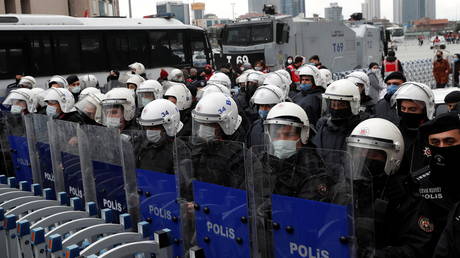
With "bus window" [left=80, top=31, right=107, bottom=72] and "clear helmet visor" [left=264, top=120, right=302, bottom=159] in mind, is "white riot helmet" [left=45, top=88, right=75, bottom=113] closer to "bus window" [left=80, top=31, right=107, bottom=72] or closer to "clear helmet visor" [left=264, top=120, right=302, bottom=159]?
"clear helmet visor" [left=264, top=120, right=302, bottom=159]

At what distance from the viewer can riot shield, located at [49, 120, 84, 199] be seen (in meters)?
4.83

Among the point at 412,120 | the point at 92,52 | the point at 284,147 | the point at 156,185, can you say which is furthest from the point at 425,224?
the point at 92,52

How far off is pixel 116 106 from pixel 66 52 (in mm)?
10135

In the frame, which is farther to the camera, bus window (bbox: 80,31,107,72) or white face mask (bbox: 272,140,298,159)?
bus window (bbox: 80,31,107,72)

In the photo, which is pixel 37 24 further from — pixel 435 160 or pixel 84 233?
pixel 435 160

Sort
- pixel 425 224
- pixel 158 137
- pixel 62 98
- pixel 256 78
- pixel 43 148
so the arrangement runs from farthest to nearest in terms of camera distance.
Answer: pixel 256 78 → pixel 62 98 → pixel 43 148 → pixel 158 137 → pixel 425 224

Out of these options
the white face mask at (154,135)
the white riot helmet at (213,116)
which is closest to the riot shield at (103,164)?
the white face mask at (154,135)

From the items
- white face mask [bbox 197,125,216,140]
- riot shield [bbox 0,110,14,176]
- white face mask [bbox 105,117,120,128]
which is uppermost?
white face mask [bbox 197,125,216,140]

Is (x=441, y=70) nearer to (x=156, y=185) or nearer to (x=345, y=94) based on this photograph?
(x=345, y=94)

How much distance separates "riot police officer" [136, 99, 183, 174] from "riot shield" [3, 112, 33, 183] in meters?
1.82

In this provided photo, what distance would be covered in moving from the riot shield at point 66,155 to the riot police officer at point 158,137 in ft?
2.13

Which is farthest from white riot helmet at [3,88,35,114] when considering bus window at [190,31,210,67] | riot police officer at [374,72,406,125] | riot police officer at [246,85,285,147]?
bus window at [190,31,210,67]

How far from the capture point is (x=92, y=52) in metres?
15.9

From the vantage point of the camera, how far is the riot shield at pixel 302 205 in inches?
104
